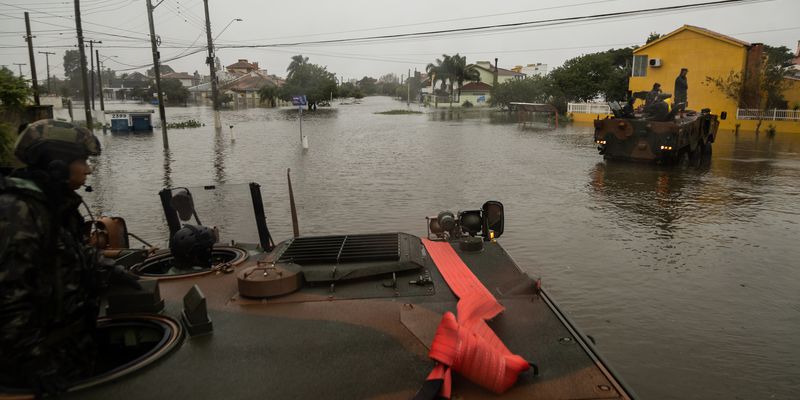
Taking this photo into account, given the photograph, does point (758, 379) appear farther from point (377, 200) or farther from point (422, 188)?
point (422, 188)

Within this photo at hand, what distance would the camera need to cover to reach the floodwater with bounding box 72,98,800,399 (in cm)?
588

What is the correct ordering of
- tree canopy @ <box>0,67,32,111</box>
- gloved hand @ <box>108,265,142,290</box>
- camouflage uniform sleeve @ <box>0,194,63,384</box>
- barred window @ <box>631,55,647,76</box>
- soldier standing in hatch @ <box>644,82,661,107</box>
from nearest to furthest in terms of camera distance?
camouflage uniform sleeve @ <box>0,194,63,384</box>
gloved hand @ <box>108,265,142,290</box>
tree canopy @ <box>0,67,32,111</box>
soldier standing in hatch @ <box>644,82,661,107</box>
barred window @ <box>631,55,647,76</box>

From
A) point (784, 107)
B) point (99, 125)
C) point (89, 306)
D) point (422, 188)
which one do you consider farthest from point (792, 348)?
point (99, 125)

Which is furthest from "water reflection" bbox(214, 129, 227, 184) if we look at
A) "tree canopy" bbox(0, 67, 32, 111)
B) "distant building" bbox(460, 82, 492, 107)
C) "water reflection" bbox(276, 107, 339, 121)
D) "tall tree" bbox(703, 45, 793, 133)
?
"distant building" bbox(460, 82, 492, 107)

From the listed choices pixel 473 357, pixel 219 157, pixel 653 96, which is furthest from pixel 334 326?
pixel 219 157

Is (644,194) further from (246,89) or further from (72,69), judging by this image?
(72,69)

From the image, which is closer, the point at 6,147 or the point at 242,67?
the point at 6,147

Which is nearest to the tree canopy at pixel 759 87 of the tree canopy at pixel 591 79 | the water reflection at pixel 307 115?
the tree canopy at pixel 591 79

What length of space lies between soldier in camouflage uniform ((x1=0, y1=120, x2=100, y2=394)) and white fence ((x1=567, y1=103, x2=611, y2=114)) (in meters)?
41.3

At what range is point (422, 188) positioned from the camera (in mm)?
14969

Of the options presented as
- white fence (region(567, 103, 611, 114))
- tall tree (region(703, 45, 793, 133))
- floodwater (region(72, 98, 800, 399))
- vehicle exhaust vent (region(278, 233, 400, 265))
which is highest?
tall tree (region(703, 45, 793, 133))

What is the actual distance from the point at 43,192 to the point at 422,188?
12.5 meters

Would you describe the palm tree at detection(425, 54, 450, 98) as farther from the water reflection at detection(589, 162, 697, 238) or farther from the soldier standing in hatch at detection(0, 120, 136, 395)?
the soldier standing in hatch at detection(0, 120, 136, 395)

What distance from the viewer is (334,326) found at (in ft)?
10.2
